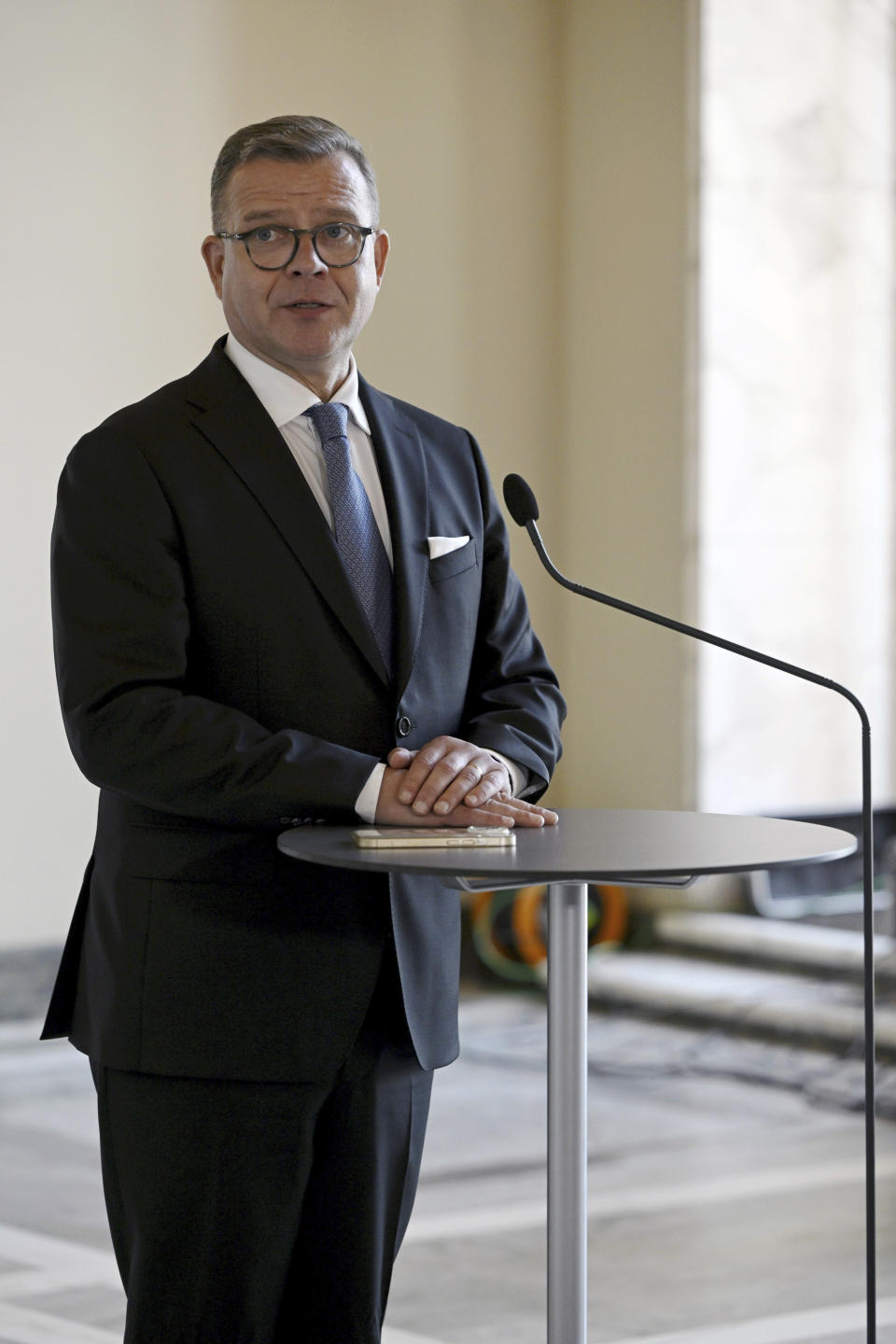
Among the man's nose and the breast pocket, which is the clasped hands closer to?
the breast pocket

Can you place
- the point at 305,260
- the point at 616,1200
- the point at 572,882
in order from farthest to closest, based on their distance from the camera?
the point at 616,1200, the point at 305,260, the point at 572,882

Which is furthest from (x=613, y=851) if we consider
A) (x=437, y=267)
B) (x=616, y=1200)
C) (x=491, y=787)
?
(x=437, y=267)

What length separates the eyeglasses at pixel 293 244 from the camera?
80.8 inches

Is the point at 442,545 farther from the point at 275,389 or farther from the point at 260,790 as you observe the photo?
the point at 260,790

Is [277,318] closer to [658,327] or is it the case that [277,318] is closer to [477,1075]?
[477,1075]

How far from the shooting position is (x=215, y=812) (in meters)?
1.89

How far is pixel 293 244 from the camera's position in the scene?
6.75ft

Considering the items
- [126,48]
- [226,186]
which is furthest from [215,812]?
[126,48]

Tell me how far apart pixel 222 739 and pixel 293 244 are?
604 millimetres

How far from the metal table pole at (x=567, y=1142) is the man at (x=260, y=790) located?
0.18 metres

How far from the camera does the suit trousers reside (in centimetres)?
197

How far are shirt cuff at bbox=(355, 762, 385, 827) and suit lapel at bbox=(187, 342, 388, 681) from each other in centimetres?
19

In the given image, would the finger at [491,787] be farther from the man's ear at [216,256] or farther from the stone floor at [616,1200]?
the stone floor at [616,1200]

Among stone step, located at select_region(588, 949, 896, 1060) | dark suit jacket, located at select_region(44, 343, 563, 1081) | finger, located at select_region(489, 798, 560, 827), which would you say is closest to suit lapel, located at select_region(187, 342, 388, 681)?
dark suit jacket, located at select_region(44, 343, 563, 1081)
